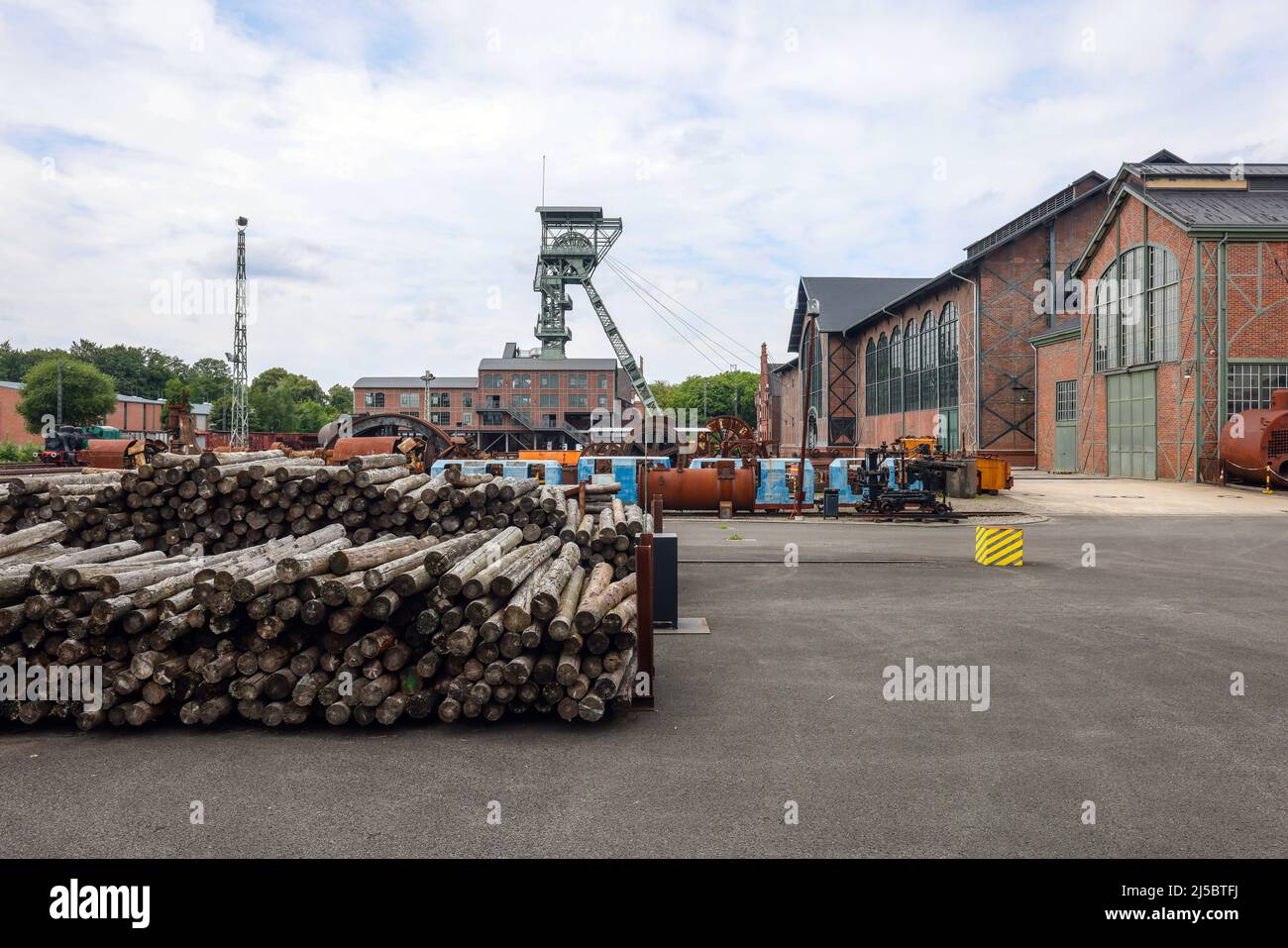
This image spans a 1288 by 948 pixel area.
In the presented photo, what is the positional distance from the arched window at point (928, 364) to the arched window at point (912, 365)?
694 millimetres

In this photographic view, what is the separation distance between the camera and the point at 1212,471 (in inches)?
1201

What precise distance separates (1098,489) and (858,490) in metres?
10.2

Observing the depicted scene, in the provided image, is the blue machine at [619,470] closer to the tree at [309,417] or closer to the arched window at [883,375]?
the arched window at [883,375]

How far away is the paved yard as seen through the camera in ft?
15.3

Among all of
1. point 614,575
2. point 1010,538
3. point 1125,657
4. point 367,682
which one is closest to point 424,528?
point 614,575

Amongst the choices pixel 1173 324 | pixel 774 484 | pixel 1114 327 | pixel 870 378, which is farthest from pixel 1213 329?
pixel 870 378

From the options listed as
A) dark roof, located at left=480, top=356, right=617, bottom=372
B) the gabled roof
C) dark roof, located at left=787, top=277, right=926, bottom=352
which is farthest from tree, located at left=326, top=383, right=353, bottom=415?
the gabled roof

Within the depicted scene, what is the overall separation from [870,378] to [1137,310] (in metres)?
28.6

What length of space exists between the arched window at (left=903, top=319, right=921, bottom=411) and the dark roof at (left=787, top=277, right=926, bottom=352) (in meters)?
10.5

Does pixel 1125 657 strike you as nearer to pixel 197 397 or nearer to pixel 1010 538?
pixel 1010 538

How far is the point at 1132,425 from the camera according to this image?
34.9 m

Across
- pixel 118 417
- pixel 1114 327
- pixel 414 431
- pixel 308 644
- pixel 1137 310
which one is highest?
pixel 1137 310

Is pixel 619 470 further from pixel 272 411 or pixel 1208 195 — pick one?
pixel 272 411

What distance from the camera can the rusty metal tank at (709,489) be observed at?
956 inches
